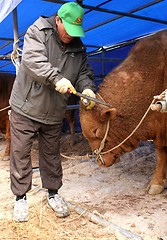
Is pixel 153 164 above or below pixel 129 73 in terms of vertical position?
below

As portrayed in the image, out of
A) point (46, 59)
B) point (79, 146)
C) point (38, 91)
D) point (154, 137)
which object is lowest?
A: point (79, 146)

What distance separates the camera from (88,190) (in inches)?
163

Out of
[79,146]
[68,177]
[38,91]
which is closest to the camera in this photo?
[38,91]

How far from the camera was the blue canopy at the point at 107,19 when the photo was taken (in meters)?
4.85

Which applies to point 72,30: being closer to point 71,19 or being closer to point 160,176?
point 71,19

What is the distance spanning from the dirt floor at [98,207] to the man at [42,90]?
0.18 m

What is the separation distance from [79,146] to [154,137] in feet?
12.4

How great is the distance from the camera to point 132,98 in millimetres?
3428

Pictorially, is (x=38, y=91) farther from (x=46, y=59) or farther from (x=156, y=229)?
(x=156, y=229)

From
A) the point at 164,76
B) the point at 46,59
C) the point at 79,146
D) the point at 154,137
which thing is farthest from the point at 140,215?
the point at 79,146

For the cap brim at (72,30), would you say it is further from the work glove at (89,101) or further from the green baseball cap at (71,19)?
the work glove at (89,101)

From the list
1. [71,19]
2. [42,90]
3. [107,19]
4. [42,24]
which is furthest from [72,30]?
[107,19]

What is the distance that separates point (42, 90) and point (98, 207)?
56.2 inches

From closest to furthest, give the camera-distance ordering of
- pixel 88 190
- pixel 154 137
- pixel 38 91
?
pixel 38 91
pixel 154 137
pixel 88 190
